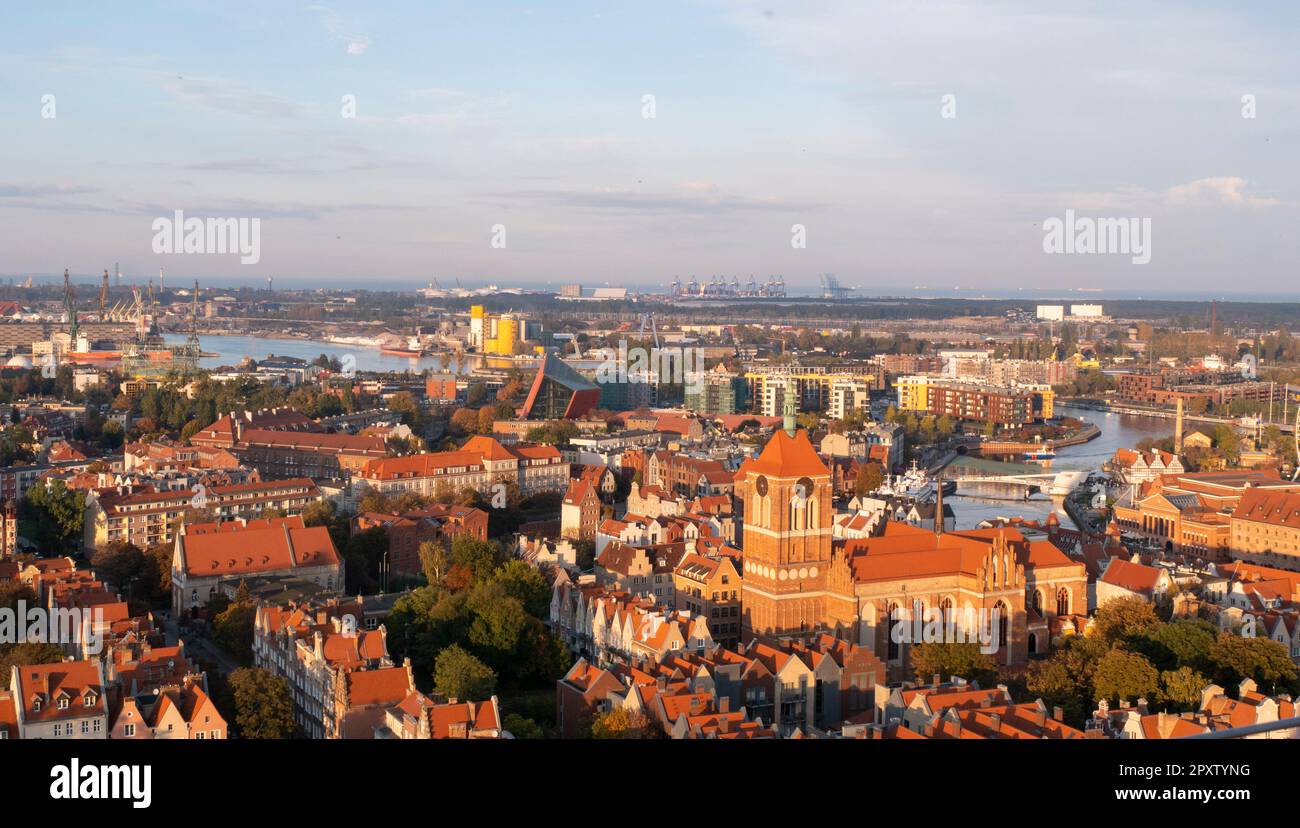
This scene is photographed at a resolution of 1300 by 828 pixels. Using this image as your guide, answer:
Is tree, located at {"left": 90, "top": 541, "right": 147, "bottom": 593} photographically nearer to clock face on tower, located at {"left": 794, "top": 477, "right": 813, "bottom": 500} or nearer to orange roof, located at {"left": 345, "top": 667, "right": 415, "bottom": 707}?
orange roof, located at {"left": 345, "top": 667, "right": 415, "bottom": 707}

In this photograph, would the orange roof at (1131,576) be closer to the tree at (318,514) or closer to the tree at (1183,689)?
the tree at (1183,689)

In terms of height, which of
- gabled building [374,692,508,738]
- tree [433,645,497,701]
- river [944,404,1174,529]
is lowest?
river [944,404,1174,529]

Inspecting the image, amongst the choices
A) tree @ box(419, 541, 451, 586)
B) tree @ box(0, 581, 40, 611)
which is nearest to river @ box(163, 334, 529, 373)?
tree @ box(419, 541, 451, 586)

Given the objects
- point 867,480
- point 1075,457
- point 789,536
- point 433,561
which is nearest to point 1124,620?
point 789,536
